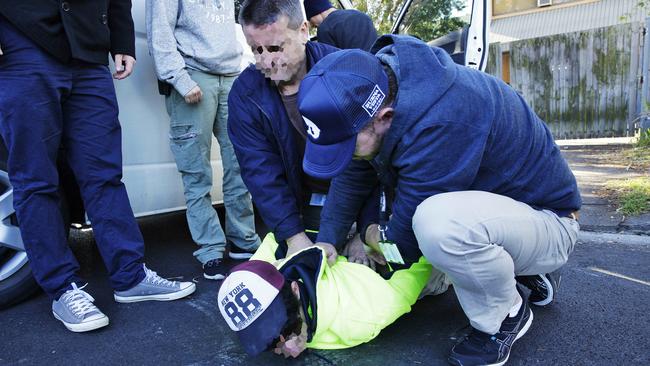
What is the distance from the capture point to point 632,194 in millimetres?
3480

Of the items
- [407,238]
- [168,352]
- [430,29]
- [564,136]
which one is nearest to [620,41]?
[564,136]

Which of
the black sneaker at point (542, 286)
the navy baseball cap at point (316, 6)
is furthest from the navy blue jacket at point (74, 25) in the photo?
the black sneaker at point (542, 286)

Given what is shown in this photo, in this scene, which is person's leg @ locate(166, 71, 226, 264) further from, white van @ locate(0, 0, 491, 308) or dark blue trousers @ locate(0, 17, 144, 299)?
dark blue trousers @ locate(0, 17, 144, 299)

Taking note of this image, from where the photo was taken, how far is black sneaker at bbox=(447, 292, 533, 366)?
1586 millimetres

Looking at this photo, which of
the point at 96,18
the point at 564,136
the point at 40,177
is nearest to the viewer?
the point at 40,177

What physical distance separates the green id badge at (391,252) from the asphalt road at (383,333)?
0.30m

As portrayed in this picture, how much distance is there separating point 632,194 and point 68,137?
343 centimetres

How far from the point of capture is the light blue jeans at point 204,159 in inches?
101

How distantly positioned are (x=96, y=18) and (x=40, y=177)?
68cm

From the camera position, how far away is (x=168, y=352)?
1.81 m

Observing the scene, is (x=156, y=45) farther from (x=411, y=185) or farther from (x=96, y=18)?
(x=411, y=185)

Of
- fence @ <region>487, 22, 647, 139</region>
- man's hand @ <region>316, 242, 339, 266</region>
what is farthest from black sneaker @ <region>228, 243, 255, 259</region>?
fence @ <region>487, 22, 647, 139</region>

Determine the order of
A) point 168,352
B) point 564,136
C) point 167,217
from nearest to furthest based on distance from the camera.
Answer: point 168,352
point 167,217
point 564,136

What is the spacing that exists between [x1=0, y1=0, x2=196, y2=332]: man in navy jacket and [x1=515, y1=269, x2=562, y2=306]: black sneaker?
143 centimetres
